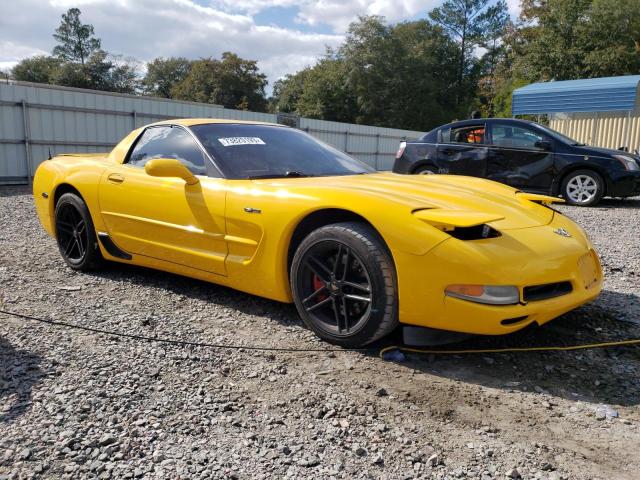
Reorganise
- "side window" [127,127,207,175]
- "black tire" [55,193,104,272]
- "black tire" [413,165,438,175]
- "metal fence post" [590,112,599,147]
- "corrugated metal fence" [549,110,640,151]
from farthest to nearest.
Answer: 1. "metal fence post" [590,112,599,147]
2. "corrugated metal fence" [549,110,640,151]
3. "black tire" [413,165,438,175]
4. "black tire" [55,193,104,272]
5. "side window" [127,127,207,175]

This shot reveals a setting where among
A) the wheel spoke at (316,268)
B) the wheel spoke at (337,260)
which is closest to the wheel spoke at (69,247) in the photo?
the wheel spoke at (316,268)

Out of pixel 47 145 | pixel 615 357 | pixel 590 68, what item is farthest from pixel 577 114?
pixel 615 357

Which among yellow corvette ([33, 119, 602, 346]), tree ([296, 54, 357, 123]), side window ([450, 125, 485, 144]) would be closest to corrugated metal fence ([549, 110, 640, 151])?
side window ([450, 125, 485, 144])

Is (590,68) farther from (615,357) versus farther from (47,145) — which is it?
(615,357)

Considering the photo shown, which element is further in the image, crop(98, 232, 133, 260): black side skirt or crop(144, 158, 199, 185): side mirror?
crop(98, 232, 133, 260): black side skirt

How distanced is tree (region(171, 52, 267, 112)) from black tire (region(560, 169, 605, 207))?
47.8 meters

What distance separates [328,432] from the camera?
7.00ft

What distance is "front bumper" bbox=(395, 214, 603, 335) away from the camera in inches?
99.7

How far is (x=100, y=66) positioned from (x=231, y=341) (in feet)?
204

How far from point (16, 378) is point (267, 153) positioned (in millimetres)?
2044

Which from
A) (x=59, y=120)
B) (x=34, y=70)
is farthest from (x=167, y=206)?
(x=34, y=70)

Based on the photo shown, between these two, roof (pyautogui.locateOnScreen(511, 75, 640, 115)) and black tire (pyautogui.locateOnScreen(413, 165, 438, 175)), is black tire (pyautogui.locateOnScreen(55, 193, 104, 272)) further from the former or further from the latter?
roof (pyautogui.locateOnScreen(511, 75, 640, 115))

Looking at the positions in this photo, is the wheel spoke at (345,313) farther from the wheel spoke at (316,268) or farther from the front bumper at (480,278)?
the front bumper at (480,278)

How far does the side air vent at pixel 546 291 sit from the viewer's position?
261cm
